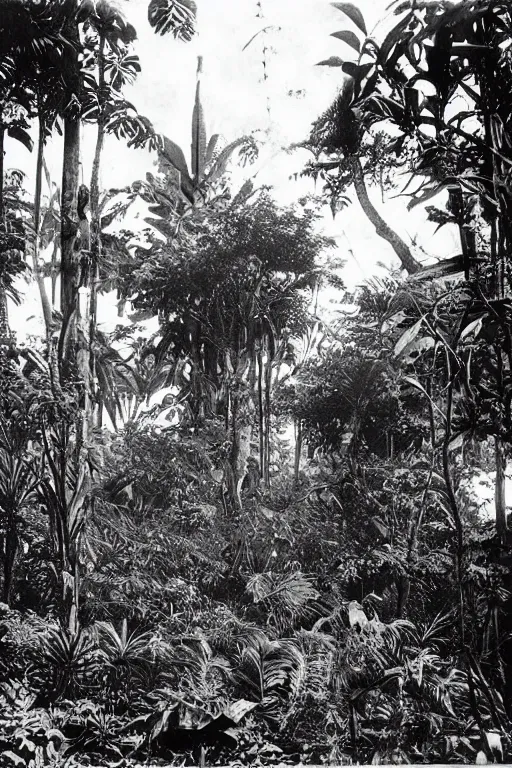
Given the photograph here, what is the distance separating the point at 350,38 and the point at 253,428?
235 cm

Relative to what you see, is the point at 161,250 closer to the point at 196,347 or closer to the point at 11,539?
the point at 196,347

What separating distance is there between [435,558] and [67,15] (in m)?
3.69

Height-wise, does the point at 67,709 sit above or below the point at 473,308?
below

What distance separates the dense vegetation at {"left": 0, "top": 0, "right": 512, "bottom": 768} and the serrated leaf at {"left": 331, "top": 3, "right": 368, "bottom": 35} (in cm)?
3

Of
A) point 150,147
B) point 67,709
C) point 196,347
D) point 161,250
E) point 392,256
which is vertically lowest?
point 67,709

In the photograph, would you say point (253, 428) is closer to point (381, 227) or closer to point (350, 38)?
point (381, 227)

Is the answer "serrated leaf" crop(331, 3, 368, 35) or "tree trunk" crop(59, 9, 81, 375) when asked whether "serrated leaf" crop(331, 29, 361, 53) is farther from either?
"tree trunk" crop(59, 9, 81, 375)

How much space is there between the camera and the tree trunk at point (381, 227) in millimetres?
3801

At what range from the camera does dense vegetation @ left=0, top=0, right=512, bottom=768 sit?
2.99 m

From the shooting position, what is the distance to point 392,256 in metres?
3.98

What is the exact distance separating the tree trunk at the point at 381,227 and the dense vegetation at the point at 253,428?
20 millimetres

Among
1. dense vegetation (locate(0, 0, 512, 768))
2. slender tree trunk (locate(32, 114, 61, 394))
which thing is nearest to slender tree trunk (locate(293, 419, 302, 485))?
dense vegetation (locate(0, 0, 512, 768))

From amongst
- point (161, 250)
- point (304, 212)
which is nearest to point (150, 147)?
point (161, 250)

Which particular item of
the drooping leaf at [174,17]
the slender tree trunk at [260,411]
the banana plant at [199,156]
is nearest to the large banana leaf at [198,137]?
the banana plant at [199,156]
